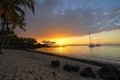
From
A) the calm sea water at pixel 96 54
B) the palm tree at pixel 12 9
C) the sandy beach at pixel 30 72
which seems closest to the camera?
the sandy beach at pixel 30 72

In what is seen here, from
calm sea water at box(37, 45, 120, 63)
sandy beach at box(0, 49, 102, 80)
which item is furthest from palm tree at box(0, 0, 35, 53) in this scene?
calm sea water at box(37, 45, 120, 63)

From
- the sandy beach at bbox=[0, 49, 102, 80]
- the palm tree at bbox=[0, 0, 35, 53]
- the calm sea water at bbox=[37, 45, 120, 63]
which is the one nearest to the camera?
the sandy beach at bbox=[0, 49, 102, 80]

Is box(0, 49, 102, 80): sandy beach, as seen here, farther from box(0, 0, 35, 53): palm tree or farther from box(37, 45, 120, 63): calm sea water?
box(37, 45, 120, 63): calm sea water

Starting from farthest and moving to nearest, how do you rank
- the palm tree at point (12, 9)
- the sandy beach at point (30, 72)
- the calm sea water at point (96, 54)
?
the calm sea water at point (96, 54) → the palm tree at point (12, 9) → the sandy beach at point (30, 72)

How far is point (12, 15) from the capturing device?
15.4m

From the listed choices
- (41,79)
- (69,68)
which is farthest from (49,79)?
(69,68)

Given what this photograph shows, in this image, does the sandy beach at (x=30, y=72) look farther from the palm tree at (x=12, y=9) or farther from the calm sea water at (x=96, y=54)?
the calm sea water at (x=96, y=54)

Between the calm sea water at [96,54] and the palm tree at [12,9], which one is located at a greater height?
the palm tree at [12,9]

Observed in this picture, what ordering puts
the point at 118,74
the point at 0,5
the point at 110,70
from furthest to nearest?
the point at 0,5
the point at 110,70
the point at 118,74

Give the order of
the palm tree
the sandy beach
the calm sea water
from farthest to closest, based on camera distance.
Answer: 1. the calm sea water
2. the palm tree
3. the sandy beach

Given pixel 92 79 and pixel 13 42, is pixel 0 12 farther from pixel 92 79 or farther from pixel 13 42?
pixel 13 42

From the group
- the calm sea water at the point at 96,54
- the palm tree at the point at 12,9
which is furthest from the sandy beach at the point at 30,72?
the calm sea water at the point at 96,54

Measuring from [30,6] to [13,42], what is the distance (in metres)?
60.1

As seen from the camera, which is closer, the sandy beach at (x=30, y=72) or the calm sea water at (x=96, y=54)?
the sandy beach at (x=30, y=72)
